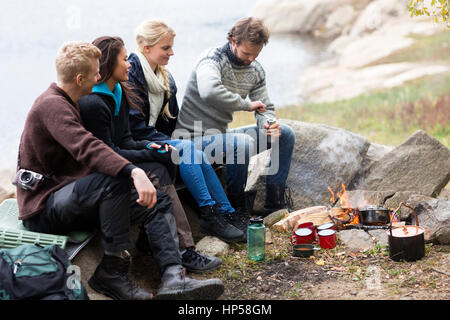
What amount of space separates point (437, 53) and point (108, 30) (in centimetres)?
879

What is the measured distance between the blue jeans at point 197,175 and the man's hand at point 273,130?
757mm

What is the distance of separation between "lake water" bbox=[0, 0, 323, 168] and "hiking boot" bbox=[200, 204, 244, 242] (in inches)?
268

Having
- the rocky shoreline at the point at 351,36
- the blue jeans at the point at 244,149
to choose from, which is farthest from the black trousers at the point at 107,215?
Result: the rocky shoreline at the point at 351,36

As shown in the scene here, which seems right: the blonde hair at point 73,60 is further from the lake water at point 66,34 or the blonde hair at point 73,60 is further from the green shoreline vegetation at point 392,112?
the lake water at point 66,34

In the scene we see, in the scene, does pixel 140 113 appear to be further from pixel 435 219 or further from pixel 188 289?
pixel 435 219

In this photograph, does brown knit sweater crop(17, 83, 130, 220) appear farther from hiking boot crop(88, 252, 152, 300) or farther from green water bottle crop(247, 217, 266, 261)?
green water bottle crop(247, 217, 266, 261)

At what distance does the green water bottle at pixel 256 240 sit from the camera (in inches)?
150

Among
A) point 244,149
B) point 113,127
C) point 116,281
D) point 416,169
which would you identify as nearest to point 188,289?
point 116,281

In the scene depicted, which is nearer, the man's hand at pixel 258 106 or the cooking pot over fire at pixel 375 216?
the cooking pot over fire at pixel 375 216

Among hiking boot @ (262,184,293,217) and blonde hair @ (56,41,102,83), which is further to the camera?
hiking boot @ (262,184,293,217)

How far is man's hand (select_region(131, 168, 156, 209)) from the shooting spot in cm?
290

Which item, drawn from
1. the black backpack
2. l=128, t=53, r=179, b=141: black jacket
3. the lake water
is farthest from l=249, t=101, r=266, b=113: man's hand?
the lake water

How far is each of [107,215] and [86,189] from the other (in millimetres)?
178
